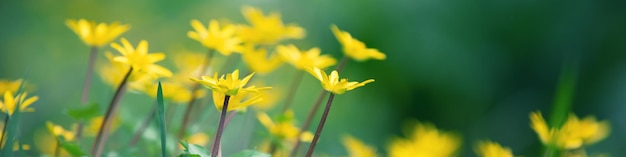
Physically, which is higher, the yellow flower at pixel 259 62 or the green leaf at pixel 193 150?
the yellow flower at pixel 259 62

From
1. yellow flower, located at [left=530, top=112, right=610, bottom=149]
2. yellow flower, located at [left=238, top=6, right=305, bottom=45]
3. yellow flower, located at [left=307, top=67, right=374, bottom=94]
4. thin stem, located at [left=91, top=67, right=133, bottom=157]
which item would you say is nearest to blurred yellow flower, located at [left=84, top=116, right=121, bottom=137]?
thin stem, located at [left=91, top=67, right=133, bottom=157]

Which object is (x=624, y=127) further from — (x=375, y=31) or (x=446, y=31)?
(x=375, y=31)

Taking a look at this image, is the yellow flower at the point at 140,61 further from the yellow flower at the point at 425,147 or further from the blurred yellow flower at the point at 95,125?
the yellow flower at the point at 425,147

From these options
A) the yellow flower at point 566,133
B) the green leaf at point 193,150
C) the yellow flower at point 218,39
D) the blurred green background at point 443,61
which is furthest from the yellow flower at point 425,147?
the blurred green background at point 443,61

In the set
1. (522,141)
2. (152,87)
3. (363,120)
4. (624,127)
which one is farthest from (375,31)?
(152,87)

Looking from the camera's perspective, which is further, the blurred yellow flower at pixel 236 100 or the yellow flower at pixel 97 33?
the yellow flower at pixel 97 33

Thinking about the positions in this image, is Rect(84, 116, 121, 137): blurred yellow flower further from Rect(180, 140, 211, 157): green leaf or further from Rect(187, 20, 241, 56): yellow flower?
Rect(180, 140, 211, 157): green leaf

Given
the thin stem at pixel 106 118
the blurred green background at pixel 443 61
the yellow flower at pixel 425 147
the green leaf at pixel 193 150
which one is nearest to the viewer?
the green leaf at pixel 193 150

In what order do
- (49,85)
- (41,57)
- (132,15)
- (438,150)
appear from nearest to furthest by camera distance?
(438,150) < (49,85) < (41,57) < (132,15)

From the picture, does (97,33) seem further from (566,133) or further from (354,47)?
(566,133)
